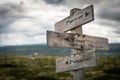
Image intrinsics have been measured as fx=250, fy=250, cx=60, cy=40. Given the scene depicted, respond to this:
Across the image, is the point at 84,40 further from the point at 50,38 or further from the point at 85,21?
the point at 50,38

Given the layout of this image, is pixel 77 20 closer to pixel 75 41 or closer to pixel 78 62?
pixel 75 41

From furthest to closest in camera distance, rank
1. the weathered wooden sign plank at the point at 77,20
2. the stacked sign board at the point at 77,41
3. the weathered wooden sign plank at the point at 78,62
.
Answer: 1. the weathered wooden sign plank at the point at 77,20
2. the stacked sign board at the point at 77,41
3. the weathered wooden sign plank at the point at 78,62

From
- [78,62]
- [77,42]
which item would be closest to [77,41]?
[77,42]

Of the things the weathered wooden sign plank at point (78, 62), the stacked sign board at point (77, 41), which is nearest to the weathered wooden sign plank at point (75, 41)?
the stacked sign board at point (77, 41)

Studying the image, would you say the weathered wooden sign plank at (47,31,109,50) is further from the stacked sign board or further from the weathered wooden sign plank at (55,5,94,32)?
the weathered wooden sign plank at (55,5,94,32)

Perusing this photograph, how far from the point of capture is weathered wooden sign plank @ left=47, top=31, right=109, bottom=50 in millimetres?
8136

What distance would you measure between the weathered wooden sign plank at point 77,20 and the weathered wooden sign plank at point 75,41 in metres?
0.50

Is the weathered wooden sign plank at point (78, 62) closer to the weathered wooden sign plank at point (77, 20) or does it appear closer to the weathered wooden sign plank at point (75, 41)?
the weathered wooden sign plank at point (75, 41)

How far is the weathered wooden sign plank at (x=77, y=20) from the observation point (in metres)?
8.36

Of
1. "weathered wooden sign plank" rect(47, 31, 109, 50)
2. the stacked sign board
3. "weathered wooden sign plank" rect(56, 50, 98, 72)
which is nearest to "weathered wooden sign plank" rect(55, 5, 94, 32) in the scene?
the stacked sign board

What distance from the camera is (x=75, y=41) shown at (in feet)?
28.3

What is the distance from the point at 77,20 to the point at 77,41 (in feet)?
2.53

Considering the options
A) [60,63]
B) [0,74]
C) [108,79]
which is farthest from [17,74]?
[60,63]

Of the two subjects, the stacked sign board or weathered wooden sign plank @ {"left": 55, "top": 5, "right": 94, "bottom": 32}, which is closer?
the stacked sign board
